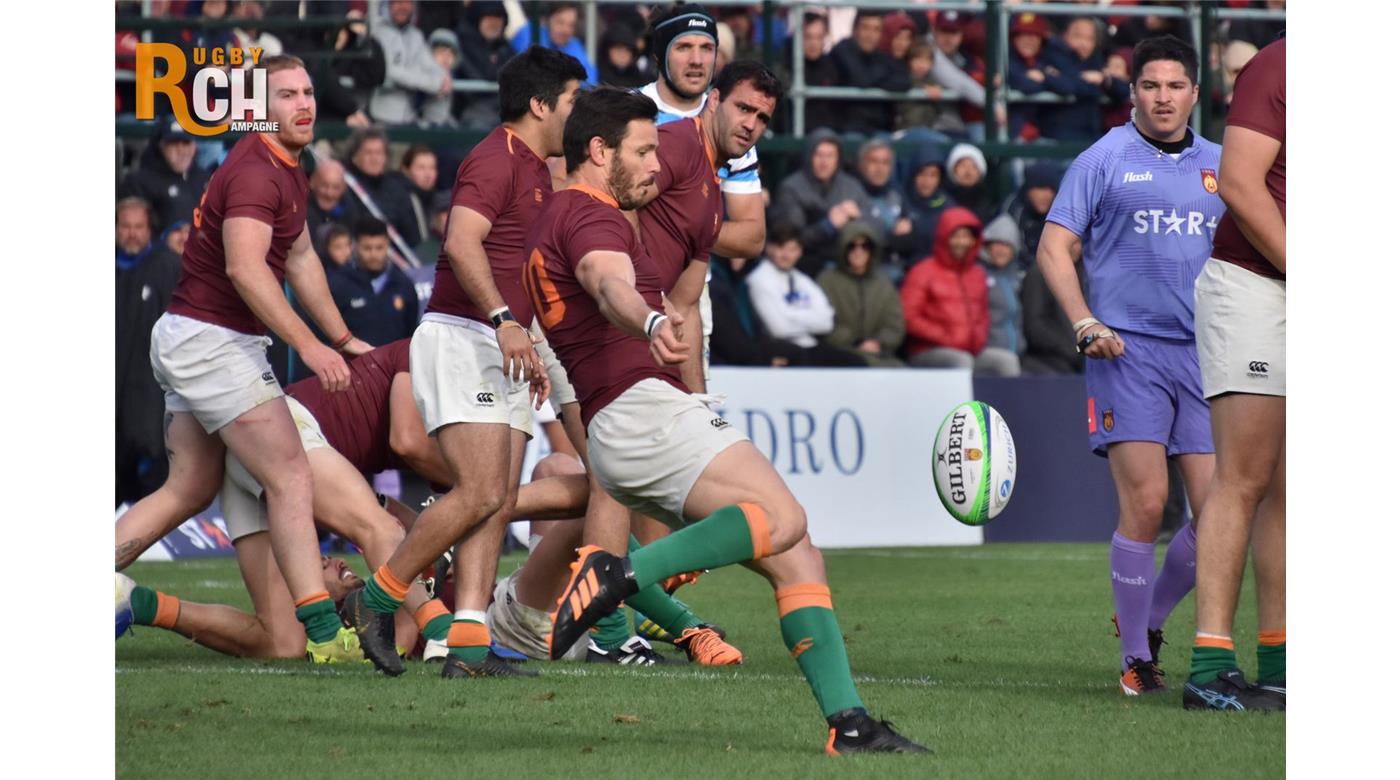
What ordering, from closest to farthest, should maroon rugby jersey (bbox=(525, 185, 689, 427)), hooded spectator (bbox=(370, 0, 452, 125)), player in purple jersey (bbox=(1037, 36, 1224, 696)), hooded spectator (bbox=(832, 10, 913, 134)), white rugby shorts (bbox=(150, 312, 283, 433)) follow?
maroon rugby jersey (bbox=(525, 185, 689, 427)) < player in purple jersey (bbox=(1037, 36, 1224, 696)) < white rugby shorts (bbox=(150, 312, 283, 433)) < hooded spectator (bbox=(370, 0, 452, 125)) < hooded spectator (bbox=(832, 10, 913, 134))

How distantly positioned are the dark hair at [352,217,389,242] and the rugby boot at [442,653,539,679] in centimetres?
660

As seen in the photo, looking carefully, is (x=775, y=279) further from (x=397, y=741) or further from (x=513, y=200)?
(x=397, y=741)

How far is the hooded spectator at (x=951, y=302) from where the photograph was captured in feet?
49.8

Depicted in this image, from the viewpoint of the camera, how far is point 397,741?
585cm

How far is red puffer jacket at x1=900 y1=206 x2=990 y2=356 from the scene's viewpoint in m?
15.2

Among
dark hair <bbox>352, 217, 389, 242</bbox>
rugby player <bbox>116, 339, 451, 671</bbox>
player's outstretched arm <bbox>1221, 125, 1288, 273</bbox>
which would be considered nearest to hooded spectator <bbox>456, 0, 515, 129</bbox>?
dark hair <bbox>352, 217, 389, 242</bbox>

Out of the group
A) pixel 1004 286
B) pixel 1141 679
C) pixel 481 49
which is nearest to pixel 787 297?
pixel 1004 286

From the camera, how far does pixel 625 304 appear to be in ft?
17.8

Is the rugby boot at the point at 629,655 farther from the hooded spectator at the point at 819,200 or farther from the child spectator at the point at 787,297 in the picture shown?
the hooded spectator at the point at 819,200

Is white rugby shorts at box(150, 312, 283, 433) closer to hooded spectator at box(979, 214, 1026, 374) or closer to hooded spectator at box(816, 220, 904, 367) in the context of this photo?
hooded spectator at box(816, 220, 904, 367)

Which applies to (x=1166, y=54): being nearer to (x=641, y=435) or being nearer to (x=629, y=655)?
(x=641, y=435)

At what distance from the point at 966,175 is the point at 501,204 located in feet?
30.6

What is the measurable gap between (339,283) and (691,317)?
18.7ft
